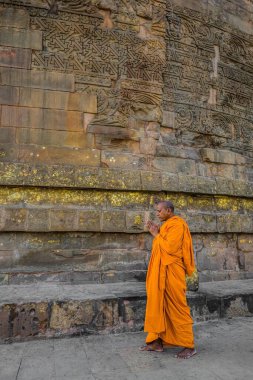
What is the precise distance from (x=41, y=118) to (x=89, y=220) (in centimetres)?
170

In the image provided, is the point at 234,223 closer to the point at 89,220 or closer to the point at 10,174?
the point at 89,220

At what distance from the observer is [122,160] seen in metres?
5.76

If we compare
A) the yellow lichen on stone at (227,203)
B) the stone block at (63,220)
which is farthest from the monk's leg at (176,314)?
the yellow lichen on stone at (227,203)

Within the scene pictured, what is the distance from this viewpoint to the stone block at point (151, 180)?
5.68 m

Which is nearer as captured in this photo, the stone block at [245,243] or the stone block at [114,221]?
the stone block at [114,221]

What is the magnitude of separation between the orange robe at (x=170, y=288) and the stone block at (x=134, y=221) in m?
1.55

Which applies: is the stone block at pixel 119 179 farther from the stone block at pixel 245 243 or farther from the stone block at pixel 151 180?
the stone block at pixel 245 243

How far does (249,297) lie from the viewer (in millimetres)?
5070

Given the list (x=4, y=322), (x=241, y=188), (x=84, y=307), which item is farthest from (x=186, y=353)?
(x=241, y=188)

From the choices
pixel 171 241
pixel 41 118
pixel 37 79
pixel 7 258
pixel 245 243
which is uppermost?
pixel 37 79

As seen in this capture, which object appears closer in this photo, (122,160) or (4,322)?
(4,322)

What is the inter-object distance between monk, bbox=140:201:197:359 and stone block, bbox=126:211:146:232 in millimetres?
1558

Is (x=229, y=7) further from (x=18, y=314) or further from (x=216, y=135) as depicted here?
(x=18, y=314)

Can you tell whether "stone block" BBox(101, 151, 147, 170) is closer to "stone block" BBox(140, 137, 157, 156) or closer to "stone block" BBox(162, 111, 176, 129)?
"stone block" BBox(140, 137, 157, 156)
